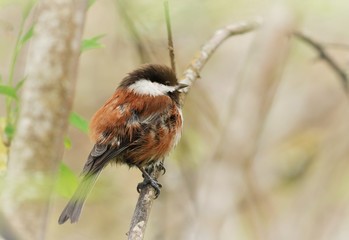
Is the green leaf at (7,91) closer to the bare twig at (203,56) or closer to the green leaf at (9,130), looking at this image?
the green leaf at (9,130)

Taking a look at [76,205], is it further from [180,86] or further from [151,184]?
[180,86]

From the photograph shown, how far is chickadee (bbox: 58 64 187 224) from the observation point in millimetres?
3906

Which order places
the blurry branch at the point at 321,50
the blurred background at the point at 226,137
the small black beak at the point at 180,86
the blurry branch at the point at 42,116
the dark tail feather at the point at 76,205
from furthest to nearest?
the blurry branch at the point at 321,50
the blurred background at the point at 226,137
the small black beak at the point at 180,86
the dark tail feather at the point at 76,205
the blurry branch at the point at 42,116

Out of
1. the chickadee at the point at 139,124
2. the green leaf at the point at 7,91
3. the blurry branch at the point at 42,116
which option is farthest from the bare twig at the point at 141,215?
the green leaf at the point at 7,91

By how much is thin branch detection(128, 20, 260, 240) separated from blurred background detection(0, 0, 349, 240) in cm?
29

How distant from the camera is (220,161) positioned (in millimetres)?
4320

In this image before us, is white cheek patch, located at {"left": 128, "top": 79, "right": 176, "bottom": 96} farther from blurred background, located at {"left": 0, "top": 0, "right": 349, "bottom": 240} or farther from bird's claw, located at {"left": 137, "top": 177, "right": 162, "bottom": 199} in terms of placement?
bird's claw, located at {"left": 137, "top": 177, "right": 162, "bottom": 199}

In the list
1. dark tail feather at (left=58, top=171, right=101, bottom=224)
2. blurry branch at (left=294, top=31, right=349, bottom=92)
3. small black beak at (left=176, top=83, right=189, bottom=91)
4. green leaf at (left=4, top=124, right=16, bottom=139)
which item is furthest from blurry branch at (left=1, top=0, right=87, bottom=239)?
blurry branch at (left=294, top=31, right=349, bottom=92)

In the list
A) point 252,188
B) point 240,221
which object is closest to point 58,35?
point 252,188

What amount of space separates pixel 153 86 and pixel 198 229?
98 centimetres

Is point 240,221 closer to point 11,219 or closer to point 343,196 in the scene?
point 343,196

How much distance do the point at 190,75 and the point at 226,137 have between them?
2.22 feet

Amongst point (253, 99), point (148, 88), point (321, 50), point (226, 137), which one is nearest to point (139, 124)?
point (148, 88)

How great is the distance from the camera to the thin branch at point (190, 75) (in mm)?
2750
